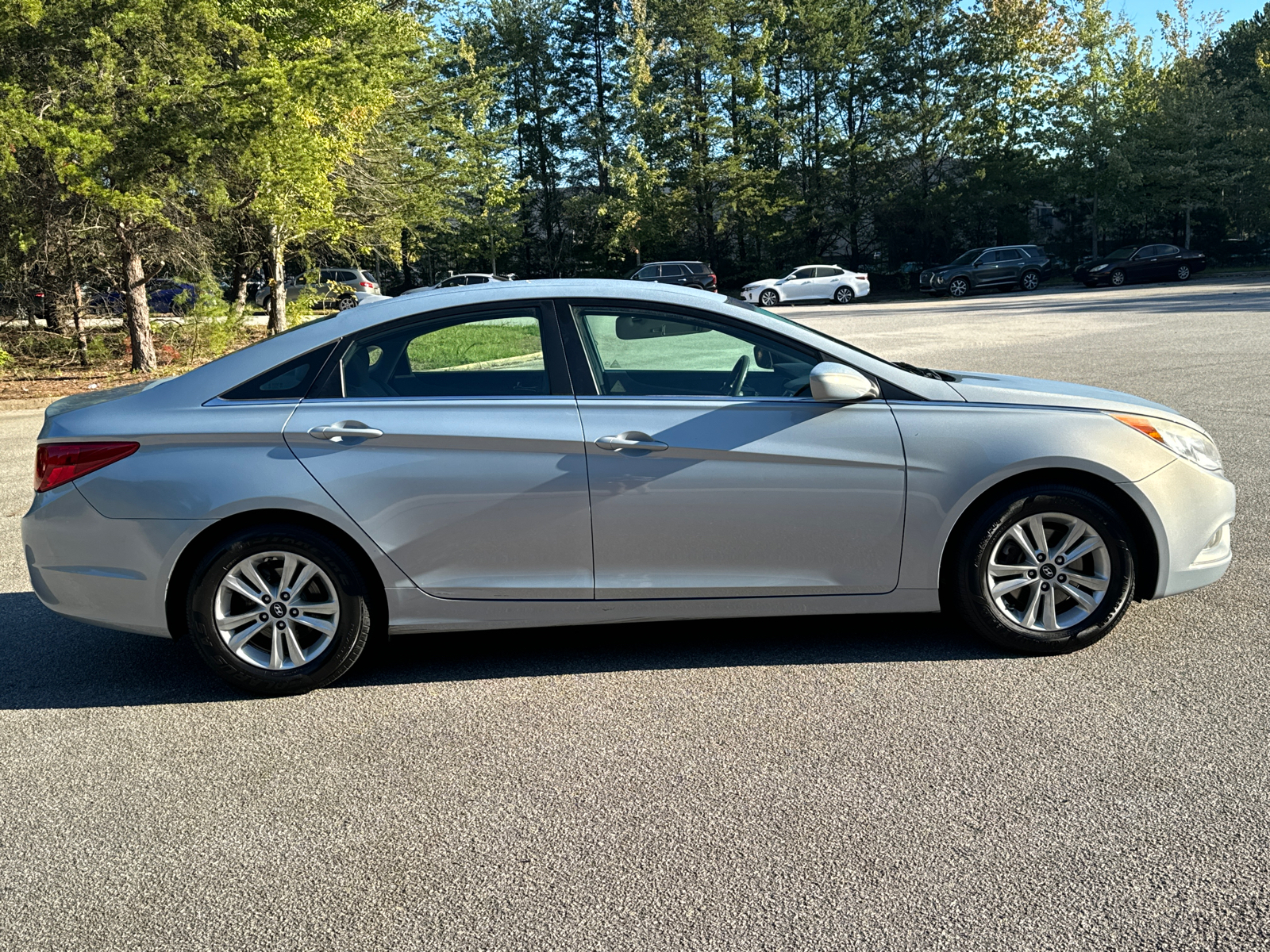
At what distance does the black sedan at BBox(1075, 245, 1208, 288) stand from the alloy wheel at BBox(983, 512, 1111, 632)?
39010 millimetres

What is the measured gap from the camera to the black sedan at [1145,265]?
39.0 metres

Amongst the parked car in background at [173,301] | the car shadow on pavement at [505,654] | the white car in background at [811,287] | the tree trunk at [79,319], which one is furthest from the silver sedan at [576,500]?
the white car in background at [811,287]

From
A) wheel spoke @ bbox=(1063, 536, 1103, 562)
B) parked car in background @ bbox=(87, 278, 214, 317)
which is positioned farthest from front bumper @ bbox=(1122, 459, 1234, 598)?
parked car in background @ bbox=(87, 278, 214, 317)

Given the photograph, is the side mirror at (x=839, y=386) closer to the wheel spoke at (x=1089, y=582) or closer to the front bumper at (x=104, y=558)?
the wheel spoke at (x=1089, y=582)

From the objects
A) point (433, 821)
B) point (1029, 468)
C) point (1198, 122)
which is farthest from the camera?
point (1198, 122)

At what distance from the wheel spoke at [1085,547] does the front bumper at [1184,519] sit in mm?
243

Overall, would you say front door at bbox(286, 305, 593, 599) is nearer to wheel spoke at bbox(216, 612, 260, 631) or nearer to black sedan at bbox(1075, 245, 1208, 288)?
wheel spoke at bbox(216, 612, 260, 631)

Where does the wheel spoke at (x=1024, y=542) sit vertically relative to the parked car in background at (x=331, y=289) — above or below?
below

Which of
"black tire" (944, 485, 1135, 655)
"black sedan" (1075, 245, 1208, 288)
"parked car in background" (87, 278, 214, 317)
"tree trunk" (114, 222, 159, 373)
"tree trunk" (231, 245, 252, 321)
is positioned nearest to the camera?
"black tire" (944, 485, 1135, 655)

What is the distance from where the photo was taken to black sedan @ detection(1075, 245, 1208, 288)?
39.0 metres

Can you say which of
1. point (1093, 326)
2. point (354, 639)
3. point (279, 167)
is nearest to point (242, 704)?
point (354, 639)

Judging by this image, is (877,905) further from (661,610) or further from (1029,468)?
(1029,468)

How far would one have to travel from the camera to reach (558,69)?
56906 millimetres

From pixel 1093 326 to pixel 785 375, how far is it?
742 inches
